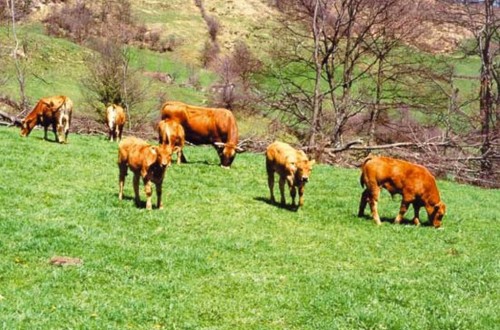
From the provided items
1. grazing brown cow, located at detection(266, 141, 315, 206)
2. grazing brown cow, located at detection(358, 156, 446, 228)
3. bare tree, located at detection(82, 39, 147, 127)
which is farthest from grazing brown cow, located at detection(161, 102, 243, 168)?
bare tree, located at detection(82, 39, 147, 127)

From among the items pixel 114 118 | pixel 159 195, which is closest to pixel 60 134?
pixel 114 118

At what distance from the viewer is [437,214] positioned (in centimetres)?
1537

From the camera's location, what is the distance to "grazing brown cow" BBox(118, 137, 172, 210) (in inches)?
549

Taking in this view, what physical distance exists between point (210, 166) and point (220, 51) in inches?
2983

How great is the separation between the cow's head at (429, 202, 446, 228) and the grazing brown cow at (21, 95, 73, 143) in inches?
564

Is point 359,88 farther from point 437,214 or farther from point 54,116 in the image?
point 437,214

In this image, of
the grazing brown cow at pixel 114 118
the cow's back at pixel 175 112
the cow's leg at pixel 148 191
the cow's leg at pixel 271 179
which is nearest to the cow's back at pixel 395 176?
the cow's leg at pixel 271 179

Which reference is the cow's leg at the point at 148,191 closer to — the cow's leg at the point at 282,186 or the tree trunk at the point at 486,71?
the cow's leg at the point at 282,186

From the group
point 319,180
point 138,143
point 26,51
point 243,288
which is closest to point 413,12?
point 319,180

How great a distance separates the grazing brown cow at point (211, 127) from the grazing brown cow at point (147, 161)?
6.19m

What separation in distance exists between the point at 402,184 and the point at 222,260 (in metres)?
5.96

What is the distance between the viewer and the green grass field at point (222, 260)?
887 centimetres

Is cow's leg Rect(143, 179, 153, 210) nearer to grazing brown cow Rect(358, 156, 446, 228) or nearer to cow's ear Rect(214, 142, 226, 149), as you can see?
grazing brown cow Rect(358, 156, 446, 228)

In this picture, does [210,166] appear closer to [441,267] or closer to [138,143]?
[138,143]
